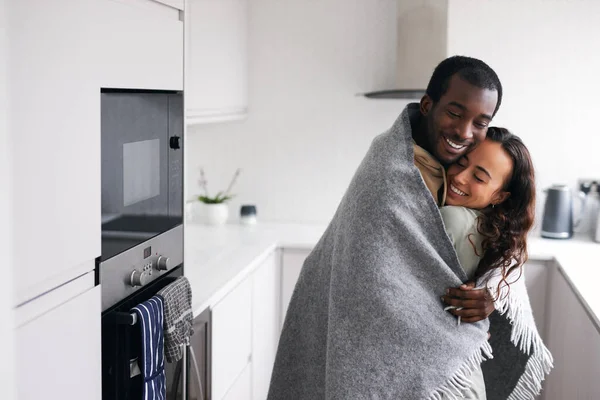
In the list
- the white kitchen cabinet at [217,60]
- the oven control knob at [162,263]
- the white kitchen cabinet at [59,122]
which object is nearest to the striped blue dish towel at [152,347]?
the oven control knob at [162,263]

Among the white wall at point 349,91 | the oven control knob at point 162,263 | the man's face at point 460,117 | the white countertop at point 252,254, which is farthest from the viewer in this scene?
the white wall at point 349,91

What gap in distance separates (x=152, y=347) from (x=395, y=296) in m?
0.59

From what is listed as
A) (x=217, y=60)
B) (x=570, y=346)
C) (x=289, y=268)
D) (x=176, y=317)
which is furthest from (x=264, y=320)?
(x=176, y=317)

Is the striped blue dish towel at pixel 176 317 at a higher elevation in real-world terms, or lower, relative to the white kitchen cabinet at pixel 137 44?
lower

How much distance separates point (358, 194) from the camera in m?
1.60

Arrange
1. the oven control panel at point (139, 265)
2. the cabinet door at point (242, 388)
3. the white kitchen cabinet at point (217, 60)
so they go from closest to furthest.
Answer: the oven control panel at point (139, 265) < the cabinet door at point (242, 388) < the white kitchen cabinet at point (217, 60)

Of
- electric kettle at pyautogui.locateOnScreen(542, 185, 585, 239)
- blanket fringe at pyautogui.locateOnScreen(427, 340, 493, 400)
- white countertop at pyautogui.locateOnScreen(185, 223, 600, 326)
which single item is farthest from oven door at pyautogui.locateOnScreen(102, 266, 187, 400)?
electric kettle at pyautogui.locateOnScreen(542, 185, 585, 239)

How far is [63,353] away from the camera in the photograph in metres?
1.35

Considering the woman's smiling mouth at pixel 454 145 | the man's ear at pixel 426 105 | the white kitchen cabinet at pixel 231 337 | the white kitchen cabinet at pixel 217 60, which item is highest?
the white kitchen cabinet at pixel 217 60

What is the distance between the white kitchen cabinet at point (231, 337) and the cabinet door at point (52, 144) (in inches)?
41.5

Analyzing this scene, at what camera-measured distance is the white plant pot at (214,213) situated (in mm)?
3711

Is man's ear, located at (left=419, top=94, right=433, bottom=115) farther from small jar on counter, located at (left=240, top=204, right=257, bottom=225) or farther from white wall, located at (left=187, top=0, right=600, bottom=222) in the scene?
small jar on counter, located at (left=240, top=204, right=257, bottom=225)

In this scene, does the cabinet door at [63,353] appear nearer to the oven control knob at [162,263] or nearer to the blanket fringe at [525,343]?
the oven control knob at [162,263]

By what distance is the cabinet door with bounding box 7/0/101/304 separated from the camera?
1192mm
